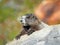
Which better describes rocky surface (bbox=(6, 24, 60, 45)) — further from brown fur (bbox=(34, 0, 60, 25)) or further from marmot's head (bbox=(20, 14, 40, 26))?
brown fur (bbox=(34, 0, 60, 25))

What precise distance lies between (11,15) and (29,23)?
5.53ft

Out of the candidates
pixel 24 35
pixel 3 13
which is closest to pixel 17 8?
pixel 3 13

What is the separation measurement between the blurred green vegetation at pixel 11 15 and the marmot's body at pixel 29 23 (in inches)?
38.9

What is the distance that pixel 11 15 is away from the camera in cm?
346

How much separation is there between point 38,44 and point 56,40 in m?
0.10

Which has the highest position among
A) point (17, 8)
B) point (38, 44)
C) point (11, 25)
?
point (17, 8)

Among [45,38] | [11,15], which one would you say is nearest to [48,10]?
[11,15]

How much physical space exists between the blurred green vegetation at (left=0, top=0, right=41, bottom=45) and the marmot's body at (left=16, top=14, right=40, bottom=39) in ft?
3.24

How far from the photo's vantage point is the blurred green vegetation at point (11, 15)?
300cm

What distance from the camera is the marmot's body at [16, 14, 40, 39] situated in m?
1.78

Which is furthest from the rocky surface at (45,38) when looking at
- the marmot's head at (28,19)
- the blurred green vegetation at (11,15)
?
the blurred green vegetation at (11,15)

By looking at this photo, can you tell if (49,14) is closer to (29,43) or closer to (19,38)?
(19,38)

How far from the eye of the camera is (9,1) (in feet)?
13.5

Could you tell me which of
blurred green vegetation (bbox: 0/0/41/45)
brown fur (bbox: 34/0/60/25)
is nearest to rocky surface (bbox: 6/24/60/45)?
blurred green vegetation (bbox: 0/0/41/45)
